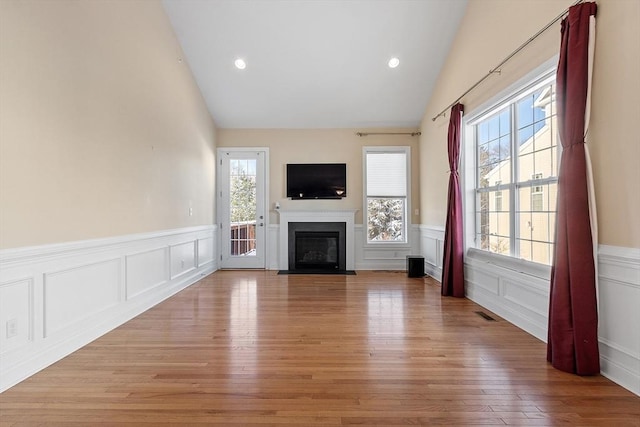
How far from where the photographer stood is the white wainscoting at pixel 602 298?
2.11 meters

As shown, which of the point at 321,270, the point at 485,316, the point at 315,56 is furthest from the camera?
the point at 321,270

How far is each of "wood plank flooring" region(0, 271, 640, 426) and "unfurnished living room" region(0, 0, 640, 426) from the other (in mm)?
20

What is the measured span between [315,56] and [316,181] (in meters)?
2.27

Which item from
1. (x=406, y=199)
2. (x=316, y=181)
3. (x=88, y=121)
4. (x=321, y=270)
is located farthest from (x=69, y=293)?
(x=406, y=199)

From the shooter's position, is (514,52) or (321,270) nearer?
(514,52)

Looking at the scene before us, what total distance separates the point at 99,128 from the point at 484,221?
4.44 meters

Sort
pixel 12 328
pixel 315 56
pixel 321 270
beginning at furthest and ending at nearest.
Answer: pixel 321 270 < pixel 315 56 < pixel 12 328

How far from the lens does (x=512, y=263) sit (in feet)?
11.4

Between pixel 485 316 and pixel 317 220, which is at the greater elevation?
pixel 317 220

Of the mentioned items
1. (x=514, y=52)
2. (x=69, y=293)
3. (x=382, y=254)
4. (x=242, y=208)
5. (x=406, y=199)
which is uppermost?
(x=514, y=52)

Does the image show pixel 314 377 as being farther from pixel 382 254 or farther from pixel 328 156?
pixel 328 156

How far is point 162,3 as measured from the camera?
4.47 m

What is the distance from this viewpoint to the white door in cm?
664

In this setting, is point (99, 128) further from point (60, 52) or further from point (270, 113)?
point (270, 113)
